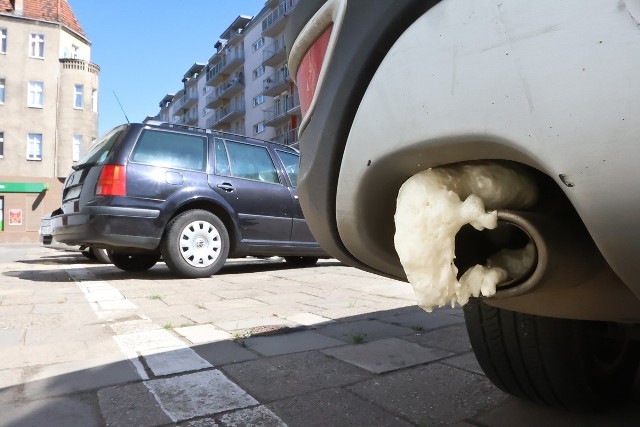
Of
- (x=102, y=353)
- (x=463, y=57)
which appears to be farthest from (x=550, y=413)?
(x=102, y=353)

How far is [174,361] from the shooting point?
7.16 feet

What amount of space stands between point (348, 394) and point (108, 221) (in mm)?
3447

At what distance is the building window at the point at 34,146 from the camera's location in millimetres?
28219

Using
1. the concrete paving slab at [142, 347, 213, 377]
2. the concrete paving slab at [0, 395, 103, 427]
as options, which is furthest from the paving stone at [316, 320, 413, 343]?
the concrete paving slab at [0, 395, 103, 427]

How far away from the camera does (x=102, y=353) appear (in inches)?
92.9

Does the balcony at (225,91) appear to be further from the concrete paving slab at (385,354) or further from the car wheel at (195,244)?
the concrete paving slab at (385,354)

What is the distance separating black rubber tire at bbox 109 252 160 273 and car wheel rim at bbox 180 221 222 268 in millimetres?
1196

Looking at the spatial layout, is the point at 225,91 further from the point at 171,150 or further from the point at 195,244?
the point at 195,244

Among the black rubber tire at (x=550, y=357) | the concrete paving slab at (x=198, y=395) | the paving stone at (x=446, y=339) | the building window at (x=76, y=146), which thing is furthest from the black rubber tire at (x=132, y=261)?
the building window at (x=76, y=146)

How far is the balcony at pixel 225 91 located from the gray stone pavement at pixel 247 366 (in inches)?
1782

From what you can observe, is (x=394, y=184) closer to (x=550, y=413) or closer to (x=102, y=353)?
(x=550, y=413)

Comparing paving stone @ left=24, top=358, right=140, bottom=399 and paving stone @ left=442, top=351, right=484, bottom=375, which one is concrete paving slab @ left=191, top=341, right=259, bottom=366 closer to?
paving stone @ left=24, top=358, right=140, bottom=399

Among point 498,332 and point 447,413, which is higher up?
point 498,332

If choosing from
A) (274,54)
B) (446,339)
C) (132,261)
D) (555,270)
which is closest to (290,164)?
(132,261)
